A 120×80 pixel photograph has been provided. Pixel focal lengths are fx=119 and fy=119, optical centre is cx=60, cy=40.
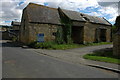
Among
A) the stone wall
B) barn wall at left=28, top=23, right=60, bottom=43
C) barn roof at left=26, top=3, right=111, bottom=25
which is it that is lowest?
the stone wall

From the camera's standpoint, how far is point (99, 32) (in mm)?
28484

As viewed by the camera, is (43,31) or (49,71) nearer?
(49,71)

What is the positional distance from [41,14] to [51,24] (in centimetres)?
272

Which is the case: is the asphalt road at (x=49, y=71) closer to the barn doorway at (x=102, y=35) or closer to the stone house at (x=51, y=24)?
the stone house at (x=51, y=24)

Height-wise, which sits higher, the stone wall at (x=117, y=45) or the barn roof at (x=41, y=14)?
the barn roof at (x=41, y=14)

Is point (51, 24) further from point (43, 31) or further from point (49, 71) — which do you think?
point (49, 71)

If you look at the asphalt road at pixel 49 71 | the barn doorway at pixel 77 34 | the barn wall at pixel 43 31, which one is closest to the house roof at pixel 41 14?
the barn wall at pixel 43 31

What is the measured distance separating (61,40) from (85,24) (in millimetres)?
6946

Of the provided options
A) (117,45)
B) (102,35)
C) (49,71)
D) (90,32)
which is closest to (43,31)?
(90,32)

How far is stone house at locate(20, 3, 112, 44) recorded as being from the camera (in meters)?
Result: 20.2

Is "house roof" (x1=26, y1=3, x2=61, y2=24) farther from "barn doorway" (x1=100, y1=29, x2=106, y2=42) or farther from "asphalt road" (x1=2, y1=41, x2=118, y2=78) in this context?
"asphalt road" (x1=2, y1=41, x2=118, y2=78)

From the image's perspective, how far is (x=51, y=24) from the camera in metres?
21.4

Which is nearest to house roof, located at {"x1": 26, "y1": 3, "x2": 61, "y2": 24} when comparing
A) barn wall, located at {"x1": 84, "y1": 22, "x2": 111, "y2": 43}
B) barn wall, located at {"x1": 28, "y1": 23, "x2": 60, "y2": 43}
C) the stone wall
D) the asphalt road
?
barn wall, located at {"x1": 28, "y1": 23, "x2": 60, "y2": 43}

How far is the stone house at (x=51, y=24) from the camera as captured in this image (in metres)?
20.2
